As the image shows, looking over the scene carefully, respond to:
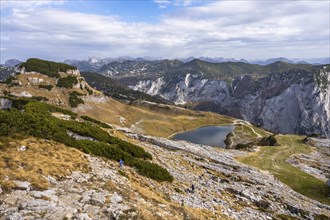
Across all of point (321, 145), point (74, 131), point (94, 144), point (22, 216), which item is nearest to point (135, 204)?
point (22, 216)

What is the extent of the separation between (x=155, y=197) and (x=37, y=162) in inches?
415

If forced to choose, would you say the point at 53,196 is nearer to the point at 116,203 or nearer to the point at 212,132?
the point at 116,203

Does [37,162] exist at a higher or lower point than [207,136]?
higher

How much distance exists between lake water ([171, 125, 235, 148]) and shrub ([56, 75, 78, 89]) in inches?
2507

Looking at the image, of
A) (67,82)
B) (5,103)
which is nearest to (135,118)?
(67,82)

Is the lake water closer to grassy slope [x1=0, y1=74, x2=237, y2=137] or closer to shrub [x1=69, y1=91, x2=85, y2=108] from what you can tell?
grassy slope [x1=0, y1=74, x2=237, y2=137]

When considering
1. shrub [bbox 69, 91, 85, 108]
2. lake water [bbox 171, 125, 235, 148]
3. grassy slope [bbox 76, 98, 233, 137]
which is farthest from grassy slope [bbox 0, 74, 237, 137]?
lake water [bbox 171, 125, 235, 148]

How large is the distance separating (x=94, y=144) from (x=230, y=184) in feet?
69.4

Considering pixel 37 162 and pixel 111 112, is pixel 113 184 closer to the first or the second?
pixel 37 162

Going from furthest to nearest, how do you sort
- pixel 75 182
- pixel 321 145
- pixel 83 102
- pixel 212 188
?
pixel 83 102 → pixel 321 145 → pixel 212 188 → pixel 75 182

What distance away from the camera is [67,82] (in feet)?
540

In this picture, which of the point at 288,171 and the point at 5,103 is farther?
the point at 5,103

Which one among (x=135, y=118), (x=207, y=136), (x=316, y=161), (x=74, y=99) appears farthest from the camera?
(x=135, y=118)

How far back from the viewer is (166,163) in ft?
147
